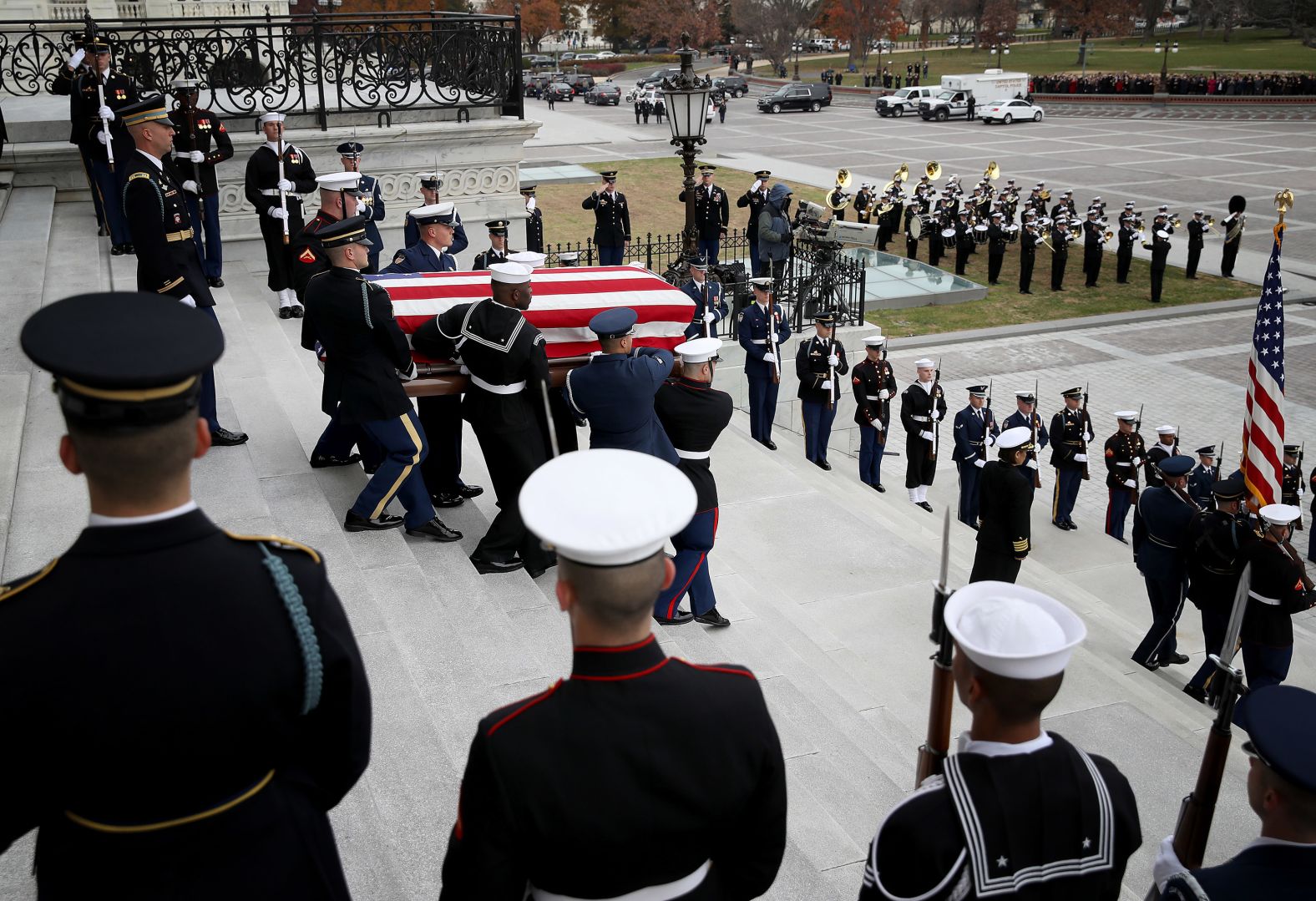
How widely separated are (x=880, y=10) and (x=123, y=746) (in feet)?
207

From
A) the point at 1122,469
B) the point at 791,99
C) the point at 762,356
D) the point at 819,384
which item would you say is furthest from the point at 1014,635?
the point at 791,99

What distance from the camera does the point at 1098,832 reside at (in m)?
1.94

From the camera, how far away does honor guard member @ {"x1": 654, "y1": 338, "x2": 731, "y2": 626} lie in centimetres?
500

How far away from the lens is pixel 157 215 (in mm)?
5086

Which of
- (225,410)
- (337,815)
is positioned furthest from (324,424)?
(337,815)

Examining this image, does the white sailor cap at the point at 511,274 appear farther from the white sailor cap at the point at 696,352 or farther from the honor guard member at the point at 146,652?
the honor guard member at the point at 146,652

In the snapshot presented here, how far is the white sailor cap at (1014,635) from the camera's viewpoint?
1.88 metres

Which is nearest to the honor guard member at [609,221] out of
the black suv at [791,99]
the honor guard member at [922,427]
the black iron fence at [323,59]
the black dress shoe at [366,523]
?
the black iron fence at [323,59]

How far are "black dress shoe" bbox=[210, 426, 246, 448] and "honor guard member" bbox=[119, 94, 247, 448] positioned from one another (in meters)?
0.13

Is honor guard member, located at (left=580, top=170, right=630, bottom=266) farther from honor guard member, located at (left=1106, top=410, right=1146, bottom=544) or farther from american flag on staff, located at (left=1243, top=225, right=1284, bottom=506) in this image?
american flag on staff, located at (left=1243, top=225, right=1284, bottom=506)

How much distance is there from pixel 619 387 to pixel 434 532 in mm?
1160

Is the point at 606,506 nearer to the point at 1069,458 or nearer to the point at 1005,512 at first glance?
the point at 1005,512

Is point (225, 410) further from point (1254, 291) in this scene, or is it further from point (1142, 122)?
point (1142, 122)

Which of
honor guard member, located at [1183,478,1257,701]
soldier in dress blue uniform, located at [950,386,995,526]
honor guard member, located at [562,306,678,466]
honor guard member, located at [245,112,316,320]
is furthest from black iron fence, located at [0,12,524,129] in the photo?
honor guard member, located at [1183,478,1257,701]
